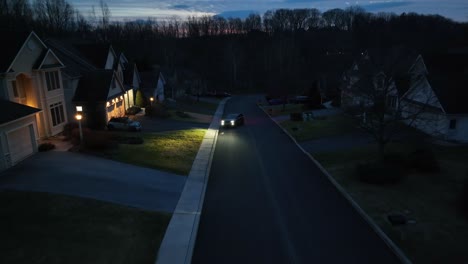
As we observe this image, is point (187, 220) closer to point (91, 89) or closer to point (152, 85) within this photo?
point (91, 89)

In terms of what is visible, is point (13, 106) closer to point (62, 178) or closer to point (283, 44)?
point (62, 178)

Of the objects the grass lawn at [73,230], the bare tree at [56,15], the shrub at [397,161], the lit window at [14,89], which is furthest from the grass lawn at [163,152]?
the bare tree at [56,15]

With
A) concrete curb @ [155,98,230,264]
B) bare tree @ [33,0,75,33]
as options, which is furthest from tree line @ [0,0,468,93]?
concrete curb @ [155,98,230,264]

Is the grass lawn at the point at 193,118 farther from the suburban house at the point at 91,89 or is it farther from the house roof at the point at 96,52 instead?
the house roof at the point at 96,52

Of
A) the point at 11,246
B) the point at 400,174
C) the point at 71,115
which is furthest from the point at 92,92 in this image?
the point at 400,174

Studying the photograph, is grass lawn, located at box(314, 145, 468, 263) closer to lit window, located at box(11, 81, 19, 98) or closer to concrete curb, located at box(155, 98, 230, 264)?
concrete curb, located at box(155, 98, 230, 264)

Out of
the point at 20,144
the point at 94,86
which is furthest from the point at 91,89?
the point at 20,144
